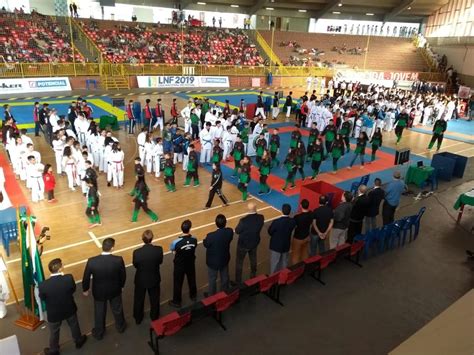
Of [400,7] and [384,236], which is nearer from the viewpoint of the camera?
[384,236]

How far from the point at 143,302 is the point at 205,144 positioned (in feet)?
30.3

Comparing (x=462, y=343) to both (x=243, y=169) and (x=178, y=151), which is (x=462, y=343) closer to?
(x=243, y=169)

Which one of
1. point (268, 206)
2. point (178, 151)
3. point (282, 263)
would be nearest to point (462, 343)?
point (282, 263)

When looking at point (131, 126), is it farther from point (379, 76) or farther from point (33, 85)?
point (379, 76)

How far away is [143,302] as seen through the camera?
6.74m

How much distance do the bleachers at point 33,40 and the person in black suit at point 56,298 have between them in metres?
26.3

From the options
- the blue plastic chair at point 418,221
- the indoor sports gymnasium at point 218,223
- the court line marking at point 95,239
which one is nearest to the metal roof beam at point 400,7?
the indoor sports gymnasium at point 218,223

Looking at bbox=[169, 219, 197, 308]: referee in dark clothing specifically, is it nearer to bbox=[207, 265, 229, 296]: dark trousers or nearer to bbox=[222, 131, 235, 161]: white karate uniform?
bbox=[207, 265, 229, 296]: dark trousers

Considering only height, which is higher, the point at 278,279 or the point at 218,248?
the point at 218,248

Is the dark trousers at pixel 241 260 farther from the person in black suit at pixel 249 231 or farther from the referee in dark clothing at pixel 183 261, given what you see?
the referee in dark clothing at pixel 183 261

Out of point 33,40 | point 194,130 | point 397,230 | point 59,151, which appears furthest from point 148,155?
point 33,40

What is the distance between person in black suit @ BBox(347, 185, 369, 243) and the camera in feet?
30.4

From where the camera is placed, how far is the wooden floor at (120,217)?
29.7ft

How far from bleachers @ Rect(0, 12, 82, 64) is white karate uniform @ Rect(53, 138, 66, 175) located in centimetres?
1748
